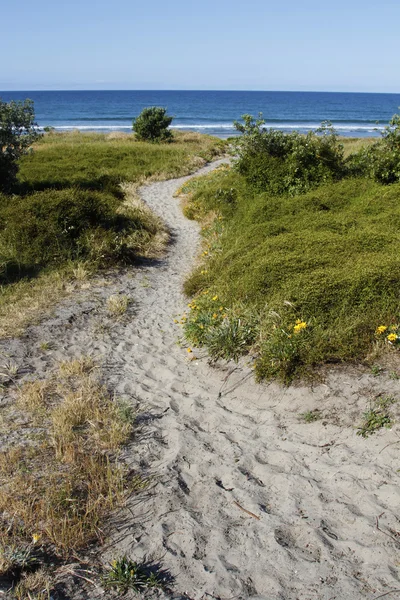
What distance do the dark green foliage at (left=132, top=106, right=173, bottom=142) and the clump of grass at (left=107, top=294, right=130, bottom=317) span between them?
1031 inches

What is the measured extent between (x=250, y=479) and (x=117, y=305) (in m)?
4.68

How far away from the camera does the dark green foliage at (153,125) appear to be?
1298 inches

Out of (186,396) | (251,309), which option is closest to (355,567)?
(186,396)

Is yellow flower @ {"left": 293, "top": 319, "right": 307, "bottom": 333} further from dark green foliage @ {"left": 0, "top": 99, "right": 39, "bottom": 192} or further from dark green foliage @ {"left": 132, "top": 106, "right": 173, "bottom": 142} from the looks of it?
dark green foliage @ {"left": 132, "top": 106, "right": 173, "bottom": 142}

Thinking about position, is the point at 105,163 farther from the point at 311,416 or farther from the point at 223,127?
the point at 223,127

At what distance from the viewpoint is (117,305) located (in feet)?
27.9

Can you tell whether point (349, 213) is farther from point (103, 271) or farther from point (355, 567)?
point (355, 567)

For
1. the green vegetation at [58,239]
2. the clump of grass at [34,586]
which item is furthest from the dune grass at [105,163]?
the clump of grass at [34,586]

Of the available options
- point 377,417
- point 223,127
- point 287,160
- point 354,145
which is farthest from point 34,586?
point 223,127

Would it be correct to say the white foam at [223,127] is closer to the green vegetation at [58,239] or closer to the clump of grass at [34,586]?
the green vegetation at [58,239]

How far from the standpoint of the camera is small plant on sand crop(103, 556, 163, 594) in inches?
132

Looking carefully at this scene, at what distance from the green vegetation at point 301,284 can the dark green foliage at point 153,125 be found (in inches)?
905

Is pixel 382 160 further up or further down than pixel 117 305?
further up

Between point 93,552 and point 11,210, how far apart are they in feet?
31.0
